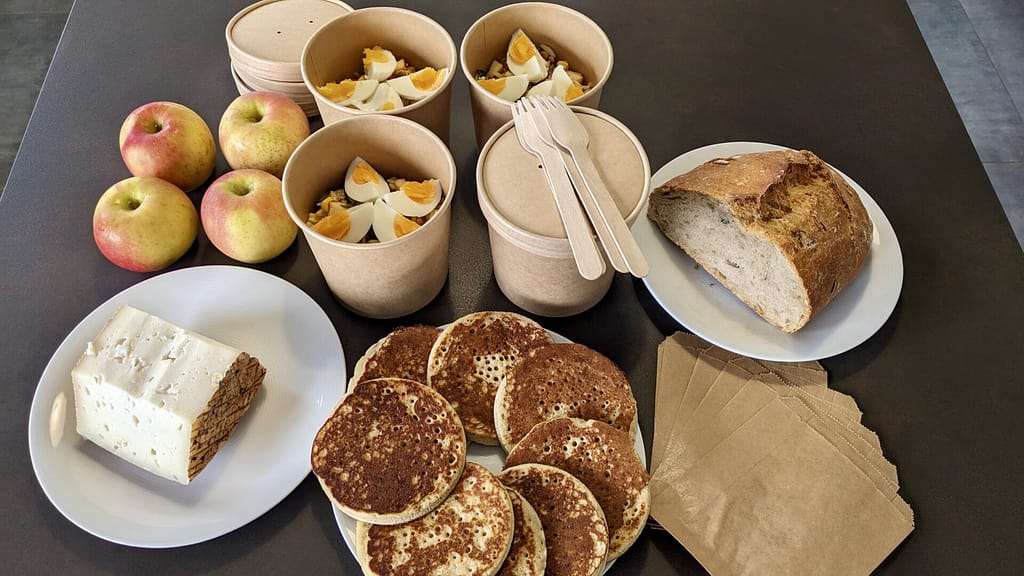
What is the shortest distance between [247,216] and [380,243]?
1.02 feet

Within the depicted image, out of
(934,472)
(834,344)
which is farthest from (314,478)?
(934,472)

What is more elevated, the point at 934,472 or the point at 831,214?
the point at 831,214

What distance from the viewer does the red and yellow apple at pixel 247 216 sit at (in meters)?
1.08

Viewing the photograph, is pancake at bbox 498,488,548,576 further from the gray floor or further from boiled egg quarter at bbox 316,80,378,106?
the gray floor

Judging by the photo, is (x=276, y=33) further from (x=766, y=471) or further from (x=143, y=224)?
(x=766, y=471)

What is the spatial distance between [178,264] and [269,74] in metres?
0.38

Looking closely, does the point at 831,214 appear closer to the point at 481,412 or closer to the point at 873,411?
the point at 873,411

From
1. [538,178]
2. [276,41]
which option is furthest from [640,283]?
[276,41]

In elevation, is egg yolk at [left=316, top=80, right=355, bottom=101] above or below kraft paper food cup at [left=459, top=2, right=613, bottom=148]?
below

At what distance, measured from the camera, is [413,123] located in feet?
3.25

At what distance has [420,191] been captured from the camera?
40.5 inches

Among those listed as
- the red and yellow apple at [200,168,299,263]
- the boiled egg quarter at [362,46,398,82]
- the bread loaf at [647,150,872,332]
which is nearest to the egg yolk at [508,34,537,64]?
the boiled egg quarter at [362,46,398,82]

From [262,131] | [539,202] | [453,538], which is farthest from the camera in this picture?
[262,131]

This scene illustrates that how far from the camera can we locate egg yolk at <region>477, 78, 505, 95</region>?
110 cm
